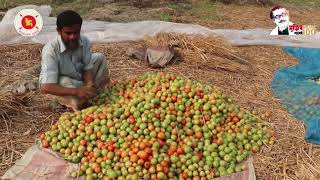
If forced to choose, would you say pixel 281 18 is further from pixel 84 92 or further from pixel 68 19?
pixel 68 19

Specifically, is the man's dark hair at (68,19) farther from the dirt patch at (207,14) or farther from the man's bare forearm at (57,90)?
the dirt patch at (207,14)

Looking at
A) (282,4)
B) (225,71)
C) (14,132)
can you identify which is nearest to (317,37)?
(225,71)

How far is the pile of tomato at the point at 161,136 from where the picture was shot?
12.1 ft

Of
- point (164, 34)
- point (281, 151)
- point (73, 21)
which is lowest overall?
point (281, 151)

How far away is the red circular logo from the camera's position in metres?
6.90

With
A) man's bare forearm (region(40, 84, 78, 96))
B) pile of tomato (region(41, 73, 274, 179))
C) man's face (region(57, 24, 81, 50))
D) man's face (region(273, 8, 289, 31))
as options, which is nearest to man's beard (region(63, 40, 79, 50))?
man's face (region(57, 24, 81, 50))

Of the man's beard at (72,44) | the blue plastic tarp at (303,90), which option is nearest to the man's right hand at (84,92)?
the man's beard at (72,44)

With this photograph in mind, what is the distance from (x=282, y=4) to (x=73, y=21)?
7.87 meters

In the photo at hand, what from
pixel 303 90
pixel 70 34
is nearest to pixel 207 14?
pixel 303 90

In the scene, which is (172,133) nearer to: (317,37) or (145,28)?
(145,28)

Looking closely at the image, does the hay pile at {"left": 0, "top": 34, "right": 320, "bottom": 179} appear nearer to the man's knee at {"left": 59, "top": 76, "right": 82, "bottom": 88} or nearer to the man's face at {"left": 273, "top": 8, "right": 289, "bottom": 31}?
the man's knee at {"left": 59, "top": 76, "right": 82, "bottom": 88}

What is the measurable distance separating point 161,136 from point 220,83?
2202 mm

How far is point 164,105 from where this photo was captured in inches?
169

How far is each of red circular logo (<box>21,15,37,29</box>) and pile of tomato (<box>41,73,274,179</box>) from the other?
2.88 m
